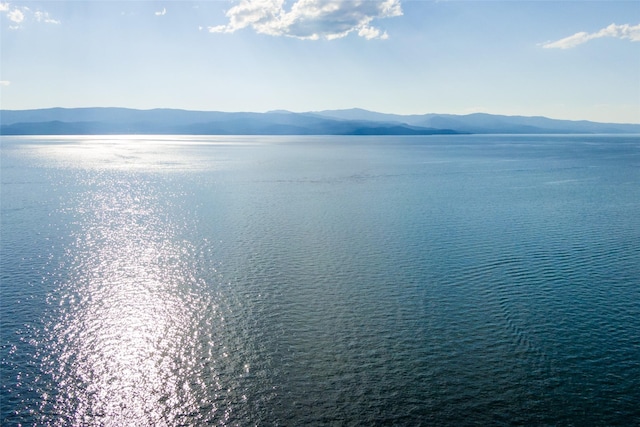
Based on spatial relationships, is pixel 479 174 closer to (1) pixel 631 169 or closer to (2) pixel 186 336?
(1) pixel 631 169

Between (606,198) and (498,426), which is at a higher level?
(606,198)

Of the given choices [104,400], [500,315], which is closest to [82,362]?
[104,400]

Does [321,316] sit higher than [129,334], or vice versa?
[321,316]

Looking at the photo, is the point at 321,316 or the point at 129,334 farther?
the point at 321,316

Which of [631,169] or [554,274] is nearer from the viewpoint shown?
[554,274]

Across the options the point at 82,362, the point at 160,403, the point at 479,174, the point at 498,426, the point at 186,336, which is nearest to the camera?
the point at 498,426

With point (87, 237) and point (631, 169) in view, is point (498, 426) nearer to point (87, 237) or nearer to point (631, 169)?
point (87, 237)

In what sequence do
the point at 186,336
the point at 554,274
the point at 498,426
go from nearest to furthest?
the point at 498,426
the point at 186,336
the point at 554,274
